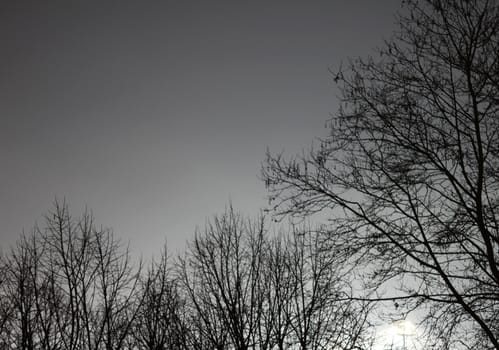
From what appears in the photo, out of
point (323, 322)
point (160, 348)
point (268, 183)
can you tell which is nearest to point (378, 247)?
point (268, 183)

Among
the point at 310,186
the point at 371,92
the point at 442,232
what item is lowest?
the point at 442,232

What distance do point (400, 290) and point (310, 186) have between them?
1.97 meters

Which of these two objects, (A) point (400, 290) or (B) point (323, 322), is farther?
(B) point (323, 322)

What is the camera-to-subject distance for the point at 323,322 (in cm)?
1016

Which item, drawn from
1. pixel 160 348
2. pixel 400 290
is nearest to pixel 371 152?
pixel 400 290

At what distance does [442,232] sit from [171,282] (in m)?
7.92

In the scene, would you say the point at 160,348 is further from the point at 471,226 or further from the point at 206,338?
the point at 471,226

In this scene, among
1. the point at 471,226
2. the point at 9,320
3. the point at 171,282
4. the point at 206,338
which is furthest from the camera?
the point at 171,282

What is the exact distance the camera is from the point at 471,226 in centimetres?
543

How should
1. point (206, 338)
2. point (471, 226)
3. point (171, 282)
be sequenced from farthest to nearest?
1. point (171, 282)
2. point (206, 338)
3. point (471, 226)

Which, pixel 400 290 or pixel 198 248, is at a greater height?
pixel 198 248

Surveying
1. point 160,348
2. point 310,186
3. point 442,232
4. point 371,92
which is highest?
point 371,92

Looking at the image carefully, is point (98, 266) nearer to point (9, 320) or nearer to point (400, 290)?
point (9, 320)

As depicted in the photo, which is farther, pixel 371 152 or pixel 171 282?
pixel 171 282
